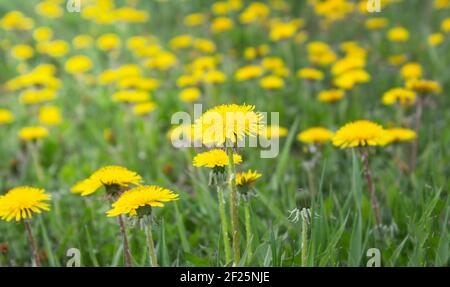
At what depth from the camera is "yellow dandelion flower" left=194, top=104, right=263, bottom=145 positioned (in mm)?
1319

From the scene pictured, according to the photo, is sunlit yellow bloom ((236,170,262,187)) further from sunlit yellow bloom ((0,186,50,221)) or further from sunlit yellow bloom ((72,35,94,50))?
sunlit yellow bloom ((72,35,94,50))

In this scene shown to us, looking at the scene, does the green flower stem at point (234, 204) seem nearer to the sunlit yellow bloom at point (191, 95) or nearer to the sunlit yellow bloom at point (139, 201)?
the sunlit yellow bloom at point (139, 201)

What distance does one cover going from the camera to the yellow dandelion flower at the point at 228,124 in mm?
1319

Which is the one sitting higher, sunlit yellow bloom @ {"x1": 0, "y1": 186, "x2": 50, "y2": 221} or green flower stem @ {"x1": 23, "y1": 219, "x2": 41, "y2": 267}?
sunlit yellow bloom @ {"x1": 0, "y1": 186, "x2": 50, "y2": 221}

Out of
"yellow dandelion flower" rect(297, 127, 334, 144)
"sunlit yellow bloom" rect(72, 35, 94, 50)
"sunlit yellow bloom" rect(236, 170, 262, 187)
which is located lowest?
"sunlit yellow bloom" rect(236, 170, 262, 187)

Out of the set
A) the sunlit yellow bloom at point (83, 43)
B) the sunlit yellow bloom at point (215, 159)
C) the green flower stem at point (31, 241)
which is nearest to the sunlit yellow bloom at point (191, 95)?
the sunlit yellow bloom at point (83, 43)

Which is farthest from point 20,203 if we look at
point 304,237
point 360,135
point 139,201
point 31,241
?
point 360,135

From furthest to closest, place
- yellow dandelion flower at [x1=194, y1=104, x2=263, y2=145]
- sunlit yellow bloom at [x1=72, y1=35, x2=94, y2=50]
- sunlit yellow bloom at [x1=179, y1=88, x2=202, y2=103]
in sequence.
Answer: sunlit yellow bloom at [x1=72, y1=35, x2=94, y2=50] → sunlit yellow bloom at [x1=179, y1=88, x2=202, y2=103] → yellow dandelion flower at [x1=194, y1=104, x2=263, y2=145]

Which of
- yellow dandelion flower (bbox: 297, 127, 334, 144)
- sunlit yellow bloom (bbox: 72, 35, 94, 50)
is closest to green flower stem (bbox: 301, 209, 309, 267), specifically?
yellow dandelion flower (bbox: 297, 127, 334, 144)

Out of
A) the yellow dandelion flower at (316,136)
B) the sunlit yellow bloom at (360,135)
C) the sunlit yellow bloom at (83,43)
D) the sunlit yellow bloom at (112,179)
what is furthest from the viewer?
the sunlit yellow bloom at (83,43)

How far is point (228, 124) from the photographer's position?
1.33 m

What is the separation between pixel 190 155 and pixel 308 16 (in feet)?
7.81

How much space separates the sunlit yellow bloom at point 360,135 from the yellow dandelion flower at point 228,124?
49 cm
